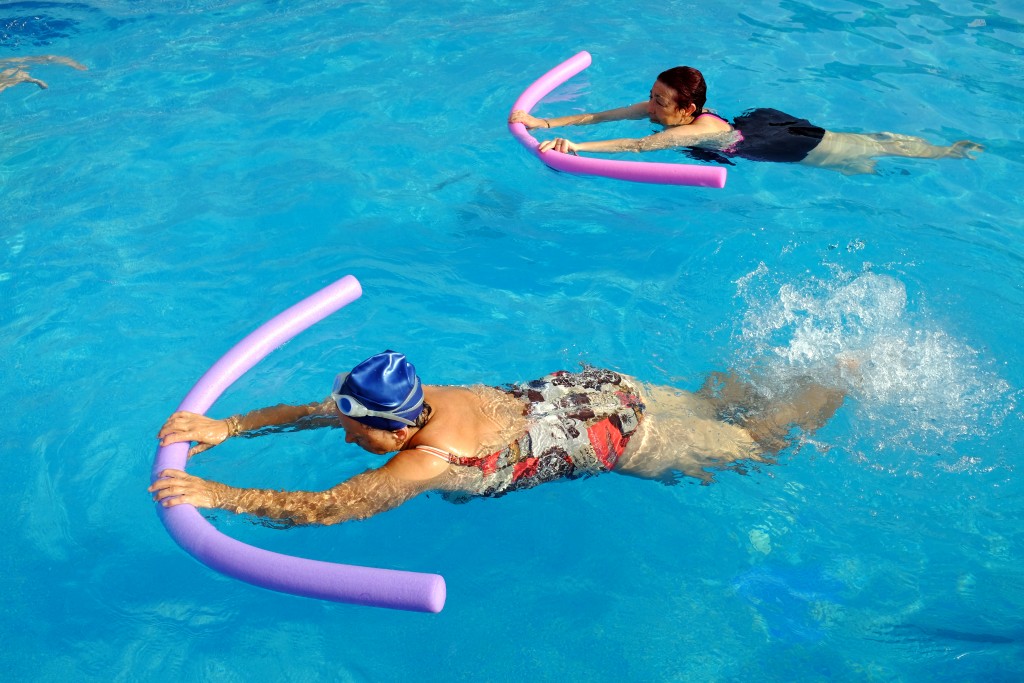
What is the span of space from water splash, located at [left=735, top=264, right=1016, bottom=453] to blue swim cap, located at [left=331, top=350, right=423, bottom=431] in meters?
2.66

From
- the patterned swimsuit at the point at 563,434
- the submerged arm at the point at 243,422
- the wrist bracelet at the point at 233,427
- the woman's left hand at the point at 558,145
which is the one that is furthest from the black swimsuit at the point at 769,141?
the wrist bracelet at the point at 233,427

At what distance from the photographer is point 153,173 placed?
7930mm

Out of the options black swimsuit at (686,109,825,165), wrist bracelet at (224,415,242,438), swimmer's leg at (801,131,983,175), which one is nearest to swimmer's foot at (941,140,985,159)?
swimmer's leg at (801,131,983,175)

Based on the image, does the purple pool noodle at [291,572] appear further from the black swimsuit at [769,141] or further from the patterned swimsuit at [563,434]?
the black swimsuit at [769,141]

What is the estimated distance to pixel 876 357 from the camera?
18.7ft

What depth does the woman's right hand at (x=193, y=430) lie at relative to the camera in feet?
13.9

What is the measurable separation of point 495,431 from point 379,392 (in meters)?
0.79

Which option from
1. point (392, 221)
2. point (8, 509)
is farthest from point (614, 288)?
point (8, 509)

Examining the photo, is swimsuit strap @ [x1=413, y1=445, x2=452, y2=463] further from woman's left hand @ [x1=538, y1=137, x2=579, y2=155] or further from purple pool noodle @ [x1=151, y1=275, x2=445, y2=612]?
woman's left hand @ [x1=538, y1=137, x2=579, y2=155]

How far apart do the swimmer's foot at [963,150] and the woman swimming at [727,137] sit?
167mm

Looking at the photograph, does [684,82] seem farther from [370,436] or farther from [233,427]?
[233,427]

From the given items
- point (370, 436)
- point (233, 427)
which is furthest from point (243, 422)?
point (370, 436)

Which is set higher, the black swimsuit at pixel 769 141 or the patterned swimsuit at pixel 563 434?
the black swimsuit at pixel 769 141

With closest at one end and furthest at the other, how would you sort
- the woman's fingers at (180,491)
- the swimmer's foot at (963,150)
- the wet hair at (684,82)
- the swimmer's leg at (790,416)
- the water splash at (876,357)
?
the woman's fingers at (180,491), the swimmer's leg at (790,416), the water splash at (876,357), the wet hair at (684,82), the swimmer's foot at (963,150)
